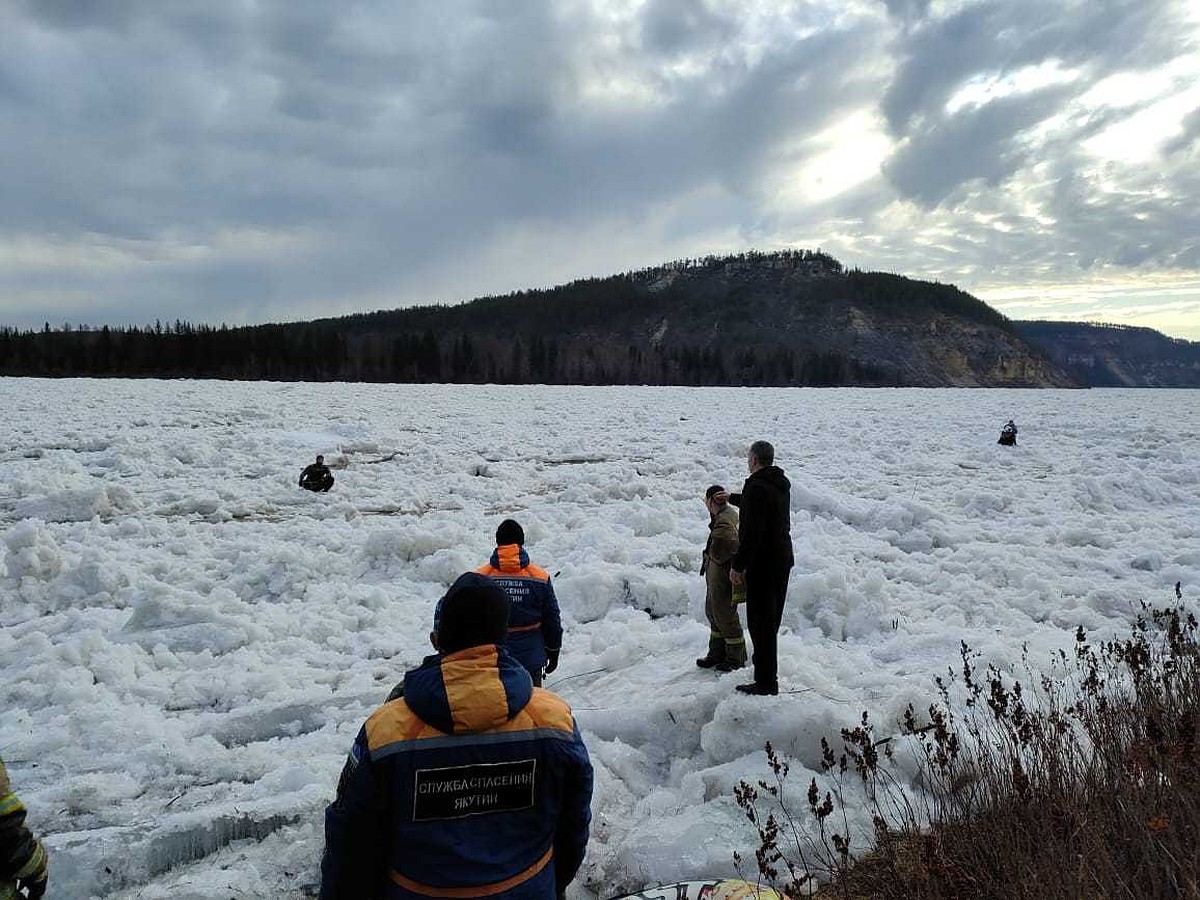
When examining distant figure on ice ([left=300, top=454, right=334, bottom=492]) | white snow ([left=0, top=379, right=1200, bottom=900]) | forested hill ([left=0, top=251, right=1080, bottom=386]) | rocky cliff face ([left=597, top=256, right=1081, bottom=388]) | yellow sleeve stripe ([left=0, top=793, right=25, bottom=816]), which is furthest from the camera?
rocky cliff face ([left=597, top=256, right=1081, bottom=388])

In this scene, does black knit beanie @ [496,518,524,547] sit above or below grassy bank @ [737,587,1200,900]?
above

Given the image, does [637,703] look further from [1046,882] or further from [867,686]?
[1046,882]

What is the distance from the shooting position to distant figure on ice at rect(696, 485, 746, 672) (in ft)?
17.6

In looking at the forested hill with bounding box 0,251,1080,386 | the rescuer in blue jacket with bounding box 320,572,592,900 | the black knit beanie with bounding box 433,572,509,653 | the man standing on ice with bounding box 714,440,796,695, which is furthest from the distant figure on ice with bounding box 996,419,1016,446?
the forested hill with bounding box 0,251,1080,386

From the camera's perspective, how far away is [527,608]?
4.88 m

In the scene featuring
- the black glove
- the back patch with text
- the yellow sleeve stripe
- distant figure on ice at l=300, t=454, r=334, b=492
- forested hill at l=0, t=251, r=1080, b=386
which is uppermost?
forested hill at l=0, t=251, r=1080, b=386

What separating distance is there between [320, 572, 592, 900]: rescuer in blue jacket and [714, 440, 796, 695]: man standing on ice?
2.78m

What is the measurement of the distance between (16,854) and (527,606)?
2.95 m

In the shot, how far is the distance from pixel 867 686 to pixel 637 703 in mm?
1915

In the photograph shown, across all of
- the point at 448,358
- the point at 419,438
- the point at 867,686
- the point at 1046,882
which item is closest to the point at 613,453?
the point at 419,438

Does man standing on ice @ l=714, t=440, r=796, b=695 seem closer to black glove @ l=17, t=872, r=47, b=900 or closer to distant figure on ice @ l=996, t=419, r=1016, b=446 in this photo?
black glove @ l=17, t=872, r=47, b=900

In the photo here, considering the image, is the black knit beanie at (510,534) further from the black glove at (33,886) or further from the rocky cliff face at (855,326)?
the rocky cliff face at (855,326)

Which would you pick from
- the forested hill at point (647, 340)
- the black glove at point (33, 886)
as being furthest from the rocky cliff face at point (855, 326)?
the black glove at point (33, 886)

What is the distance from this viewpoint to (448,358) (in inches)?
3622
